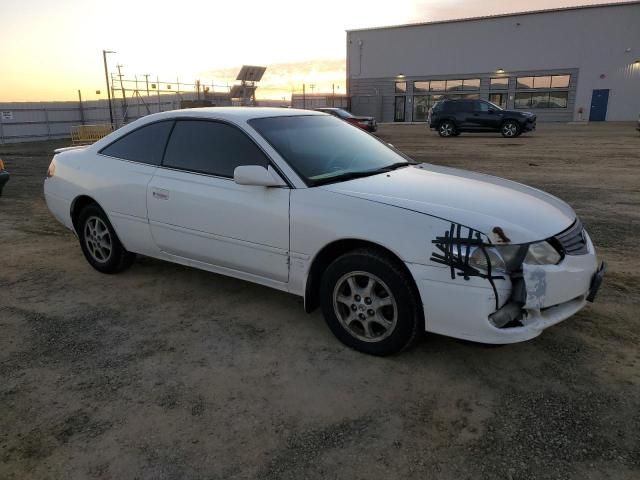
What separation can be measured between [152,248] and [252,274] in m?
1.14

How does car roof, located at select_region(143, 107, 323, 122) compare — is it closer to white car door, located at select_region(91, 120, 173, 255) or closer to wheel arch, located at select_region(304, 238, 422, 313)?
white car door, located at select_region(91, 120, 173, 255)

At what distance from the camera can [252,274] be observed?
3.73m

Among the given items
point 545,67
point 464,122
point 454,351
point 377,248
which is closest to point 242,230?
point 377,248

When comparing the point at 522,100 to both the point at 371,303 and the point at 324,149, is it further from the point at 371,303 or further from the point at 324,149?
the point at 371,303

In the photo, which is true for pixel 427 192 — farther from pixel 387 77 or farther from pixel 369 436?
pixel 387 77

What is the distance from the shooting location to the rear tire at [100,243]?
4.68 m

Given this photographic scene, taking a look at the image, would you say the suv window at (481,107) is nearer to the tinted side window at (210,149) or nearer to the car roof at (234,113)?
the car roof at (234,113)

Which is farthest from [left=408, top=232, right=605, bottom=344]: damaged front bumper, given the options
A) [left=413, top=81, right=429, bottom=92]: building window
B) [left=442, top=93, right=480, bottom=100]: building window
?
[left=413, top=81, right=429, bottom=92]: building window

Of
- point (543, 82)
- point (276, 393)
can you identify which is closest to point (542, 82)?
point (543, 82)

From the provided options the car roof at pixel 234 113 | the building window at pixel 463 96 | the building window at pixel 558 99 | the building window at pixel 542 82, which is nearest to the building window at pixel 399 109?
the building window at pixel 463 96

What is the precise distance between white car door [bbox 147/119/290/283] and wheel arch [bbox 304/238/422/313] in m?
0.20

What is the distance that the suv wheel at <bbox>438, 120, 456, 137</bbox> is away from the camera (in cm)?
2438

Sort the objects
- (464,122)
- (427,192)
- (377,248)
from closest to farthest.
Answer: (377,248) < (427,192) < (464,122)

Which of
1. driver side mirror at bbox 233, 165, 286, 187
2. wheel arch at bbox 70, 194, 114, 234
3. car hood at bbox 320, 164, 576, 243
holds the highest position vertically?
driver side mirror at bbox 233, 165, 286, 187
